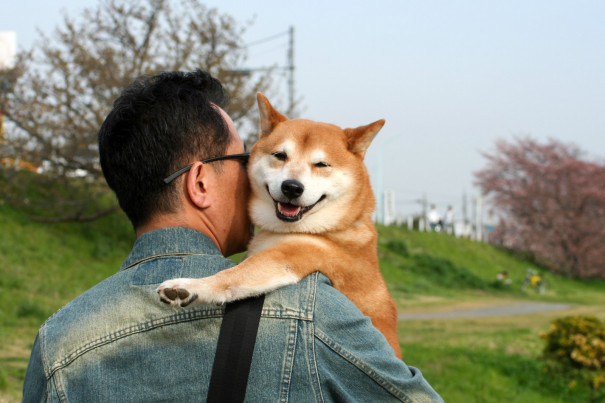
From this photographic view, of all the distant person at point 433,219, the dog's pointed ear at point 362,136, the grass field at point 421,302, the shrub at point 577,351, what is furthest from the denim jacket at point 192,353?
the distant person at point 433,219

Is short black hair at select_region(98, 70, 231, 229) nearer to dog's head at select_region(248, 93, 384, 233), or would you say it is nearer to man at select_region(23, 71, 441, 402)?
man at select_region(23, 71, 441, 402)

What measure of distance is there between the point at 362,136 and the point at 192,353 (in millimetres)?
1692

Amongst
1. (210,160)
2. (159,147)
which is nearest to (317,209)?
(210,160)

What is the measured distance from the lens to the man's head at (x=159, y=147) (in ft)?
6.72

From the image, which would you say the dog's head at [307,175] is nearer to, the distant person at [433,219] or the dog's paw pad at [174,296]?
the dog's paw pad at [174,296]

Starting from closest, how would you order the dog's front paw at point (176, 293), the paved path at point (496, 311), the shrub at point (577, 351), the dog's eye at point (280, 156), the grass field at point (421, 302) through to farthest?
the dog's front paw at point (176, 293), the dog's eye at point (280, 156), the grass field at point (421, 302), the shrub at point (577, 351), the paved path at point (496, 311)

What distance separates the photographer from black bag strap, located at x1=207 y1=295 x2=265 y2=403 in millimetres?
1566

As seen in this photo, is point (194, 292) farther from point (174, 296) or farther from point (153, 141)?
point (153, 141)

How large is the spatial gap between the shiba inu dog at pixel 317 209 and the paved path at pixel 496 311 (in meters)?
11.3

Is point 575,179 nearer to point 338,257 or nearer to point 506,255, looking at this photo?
point 506,255

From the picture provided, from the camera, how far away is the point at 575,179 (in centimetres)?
3306

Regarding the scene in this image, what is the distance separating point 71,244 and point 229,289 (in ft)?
46.3

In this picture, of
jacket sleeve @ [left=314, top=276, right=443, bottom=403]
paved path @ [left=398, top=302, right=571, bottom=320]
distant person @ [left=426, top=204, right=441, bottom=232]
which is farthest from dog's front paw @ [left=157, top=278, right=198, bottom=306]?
distant person @ [left=426, top=204, right=441, bottom=232]

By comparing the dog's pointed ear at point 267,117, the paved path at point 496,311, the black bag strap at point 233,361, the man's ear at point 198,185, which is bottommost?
the paved path at point 496,311
